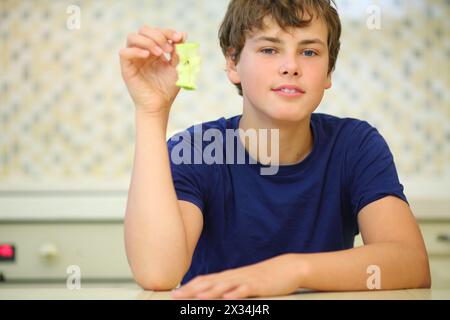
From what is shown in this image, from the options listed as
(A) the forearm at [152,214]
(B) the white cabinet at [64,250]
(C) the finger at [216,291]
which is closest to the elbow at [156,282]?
(A) the forearm at [152,214]

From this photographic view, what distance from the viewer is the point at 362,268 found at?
95 cm

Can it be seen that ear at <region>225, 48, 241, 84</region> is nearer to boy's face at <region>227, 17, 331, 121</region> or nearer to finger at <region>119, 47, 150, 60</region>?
boy's face at <region>227, 17, 331, 121</region>

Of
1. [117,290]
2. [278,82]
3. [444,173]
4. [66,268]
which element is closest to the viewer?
[117,290]

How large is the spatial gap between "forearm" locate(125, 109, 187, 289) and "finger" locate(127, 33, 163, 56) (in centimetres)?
12

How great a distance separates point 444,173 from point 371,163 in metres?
1.40

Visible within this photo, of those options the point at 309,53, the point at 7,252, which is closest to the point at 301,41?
the point at 309,53

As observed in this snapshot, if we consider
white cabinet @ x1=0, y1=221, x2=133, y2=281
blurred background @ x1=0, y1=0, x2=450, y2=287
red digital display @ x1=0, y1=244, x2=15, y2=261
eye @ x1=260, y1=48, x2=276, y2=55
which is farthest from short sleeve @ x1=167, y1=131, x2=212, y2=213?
blurred background @ x1=0, y1=0, x2=450, y2=287

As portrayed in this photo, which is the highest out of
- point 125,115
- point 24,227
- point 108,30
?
point 108,30

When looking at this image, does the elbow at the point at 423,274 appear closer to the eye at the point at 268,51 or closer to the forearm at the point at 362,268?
the forearm at the point at 362,268

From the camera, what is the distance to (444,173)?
8.05 feet

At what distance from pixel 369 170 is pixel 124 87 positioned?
1500 mm

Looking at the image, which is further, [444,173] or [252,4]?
[444,173]
